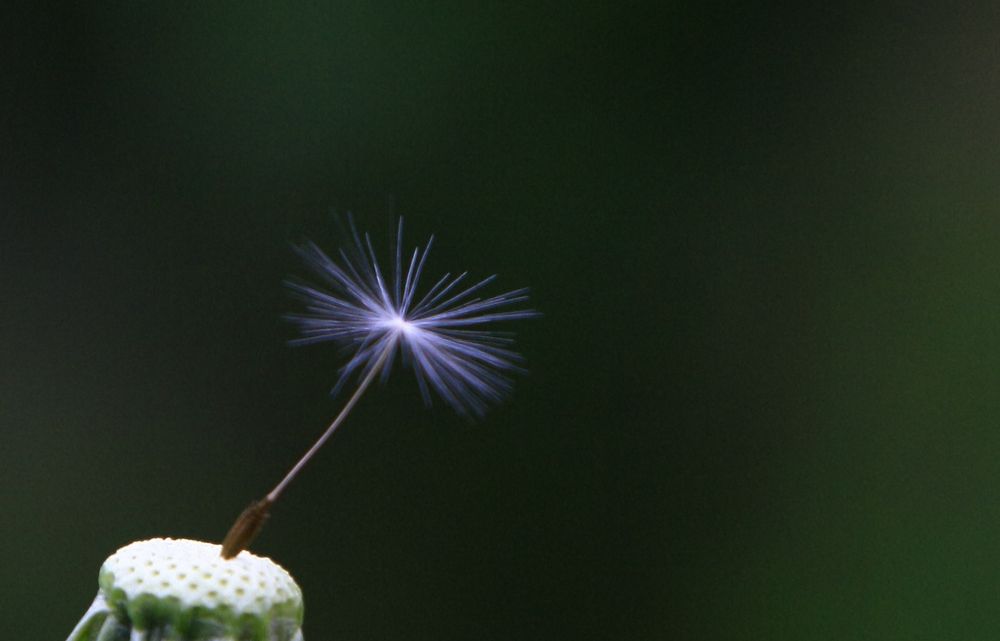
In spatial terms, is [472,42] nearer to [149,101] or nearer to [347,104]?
[347,104]

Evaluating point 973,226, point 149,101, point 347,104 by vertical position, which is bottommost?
point 149,101

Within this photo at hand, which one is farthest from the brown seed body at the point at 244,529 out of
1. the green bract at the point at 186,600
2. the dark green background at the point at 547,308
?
the dark green background at the point at 547,308

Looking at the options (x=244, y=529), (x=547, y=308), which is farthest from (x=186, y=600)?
(x=547, y=308)

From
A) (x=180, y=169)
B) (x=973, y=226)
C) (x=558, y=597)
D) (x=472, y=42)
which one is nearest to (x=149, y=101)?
(x=180, y=169)

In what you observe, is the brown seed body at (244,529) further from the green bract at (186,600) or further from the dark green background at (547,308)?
the dark green background at (547,308)

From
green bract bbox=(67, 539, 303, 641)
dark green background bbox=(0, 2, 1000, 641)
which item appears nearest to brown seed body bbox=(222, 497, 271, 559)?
green bract bbox=(67, 539, 303, 641)

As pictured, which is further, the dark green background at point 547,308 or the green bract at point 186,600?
the dark green background at point 547,308

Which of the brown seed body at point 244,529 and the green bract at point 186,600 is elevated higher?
the brown seed body at point 244,529

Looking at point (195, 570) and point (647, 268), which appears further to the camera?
point (647, 268)
